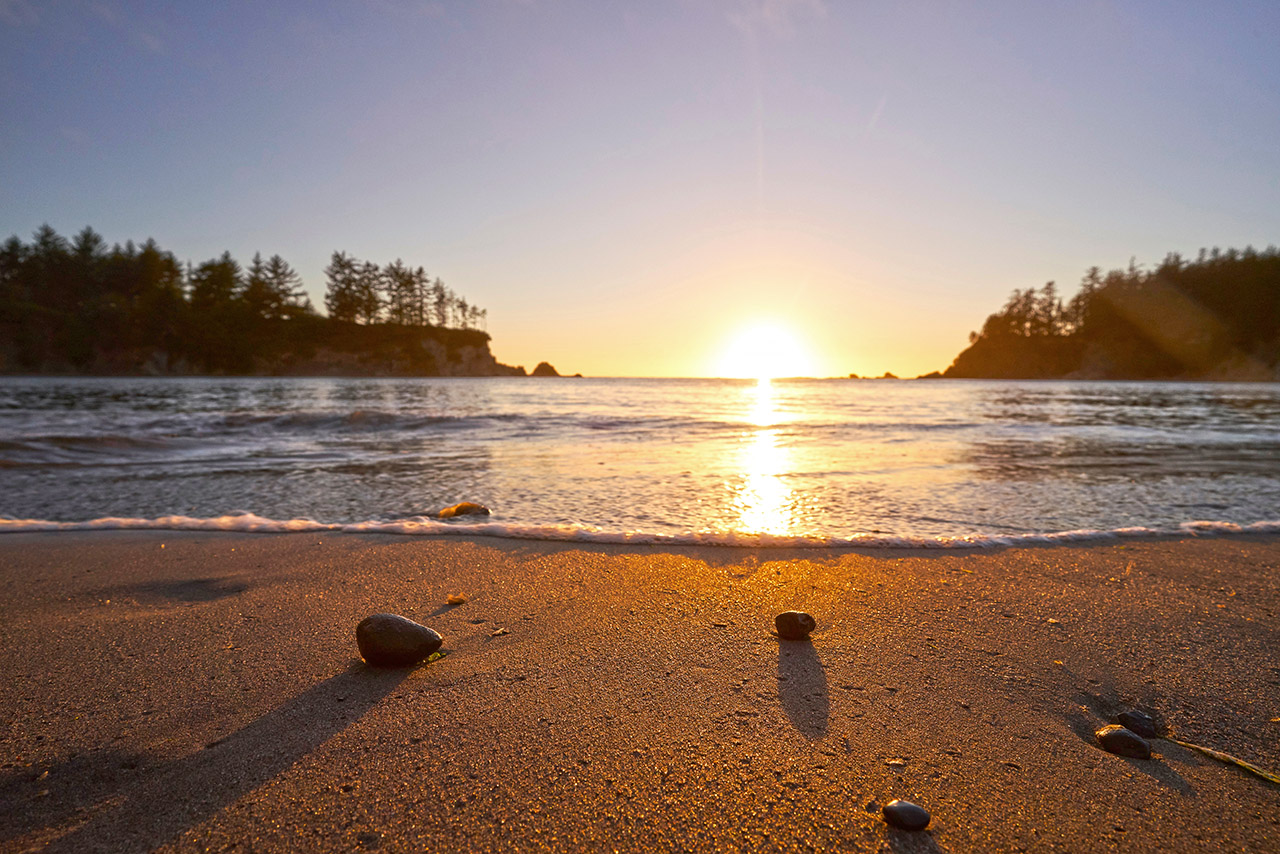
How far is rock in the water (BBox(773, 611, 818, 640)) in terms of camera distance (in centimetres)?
230

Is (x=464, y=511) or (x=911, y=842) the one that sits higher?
(x=911, y=842)

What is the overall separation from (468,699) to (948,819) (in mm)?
1399

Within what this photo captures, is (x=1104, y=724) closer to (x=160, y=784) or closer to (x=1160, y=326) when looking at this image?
(x=160, y=784)

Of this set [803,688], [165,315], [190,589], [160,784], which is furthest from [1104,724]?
[165,315]

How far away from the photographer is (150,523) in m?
4.44

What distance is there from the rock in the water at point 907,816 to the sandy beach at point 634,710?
26 mm

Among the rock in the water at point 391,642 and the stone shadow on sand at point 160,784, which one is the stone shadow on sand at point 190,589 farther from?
the stone shadow on sand at point 160,784

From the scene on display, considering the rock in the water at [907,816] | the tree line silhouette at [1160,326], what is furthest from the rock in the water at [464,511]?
the tree line silhouette at [1160,326]

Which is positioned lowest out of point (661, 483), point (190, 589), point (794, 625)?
point (661, 483)

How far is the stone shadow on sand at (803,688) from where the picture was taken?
5.69 ft

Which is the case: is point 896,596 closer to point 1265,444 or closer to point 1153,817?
point 1153,817

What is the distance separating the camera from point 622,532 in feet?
13.6

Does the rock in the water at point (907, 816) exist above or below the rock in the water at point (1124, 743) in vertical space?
above

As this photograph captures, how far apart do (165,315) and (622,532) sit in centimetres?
9535
